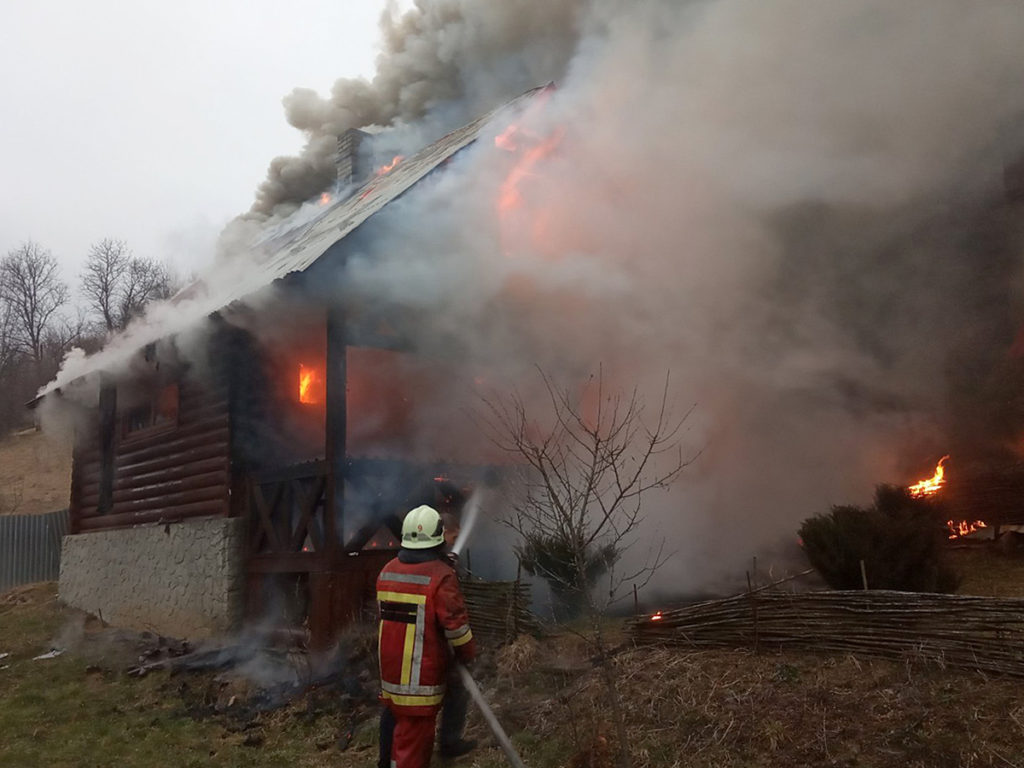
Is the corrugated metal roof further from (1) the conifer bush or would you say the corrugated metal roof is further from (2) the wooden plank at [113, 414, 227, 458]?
(1) the conifer bush

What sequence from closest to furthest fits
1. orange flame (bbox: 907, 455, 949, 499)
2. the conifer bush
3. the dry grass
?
1. the conifer bush
2. the dry grass
3. orange flame (bbox: 907, 455, 949, 499)

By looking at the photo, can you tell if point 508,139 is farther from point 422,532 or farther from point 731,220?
point 422,532

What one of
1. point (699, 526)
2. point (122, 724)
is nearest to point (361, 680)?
point (122, 724)

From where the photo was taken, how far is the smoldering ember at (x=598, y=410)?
20.8 feet

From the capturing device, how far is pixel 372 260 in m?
8.73

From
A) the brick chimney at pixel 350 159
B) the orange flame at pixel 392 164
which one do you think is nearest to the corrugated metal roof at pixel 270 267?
the brick chimney at pixel 350 159

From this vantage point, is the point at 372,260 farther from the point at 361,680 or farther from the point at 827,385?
the point at 827,385

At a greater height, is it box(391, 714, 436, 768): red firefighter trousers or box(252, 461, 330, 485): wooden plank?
box(252, 461, 330, 485): wooden plank

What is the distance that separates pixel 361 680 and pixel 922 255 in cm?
1157

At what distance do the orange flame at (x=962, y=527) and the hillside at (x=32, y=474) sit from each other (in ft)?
82.8

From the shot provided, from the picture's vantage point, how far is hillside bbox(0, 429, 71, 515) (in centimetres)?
2611

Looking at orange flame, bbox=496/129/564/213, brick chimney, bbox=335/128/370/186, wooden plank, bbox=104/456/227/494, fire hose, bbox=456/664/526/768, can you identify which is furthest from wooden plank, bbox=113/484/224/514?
brick chimney, bbox=335/128/370/186

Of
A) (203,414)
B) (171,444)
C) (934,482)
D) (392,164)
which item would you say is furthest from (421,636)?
(392,164)

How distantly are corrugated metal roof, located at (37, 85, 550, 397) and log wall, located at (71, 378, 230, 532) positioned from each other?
39.9 inches
